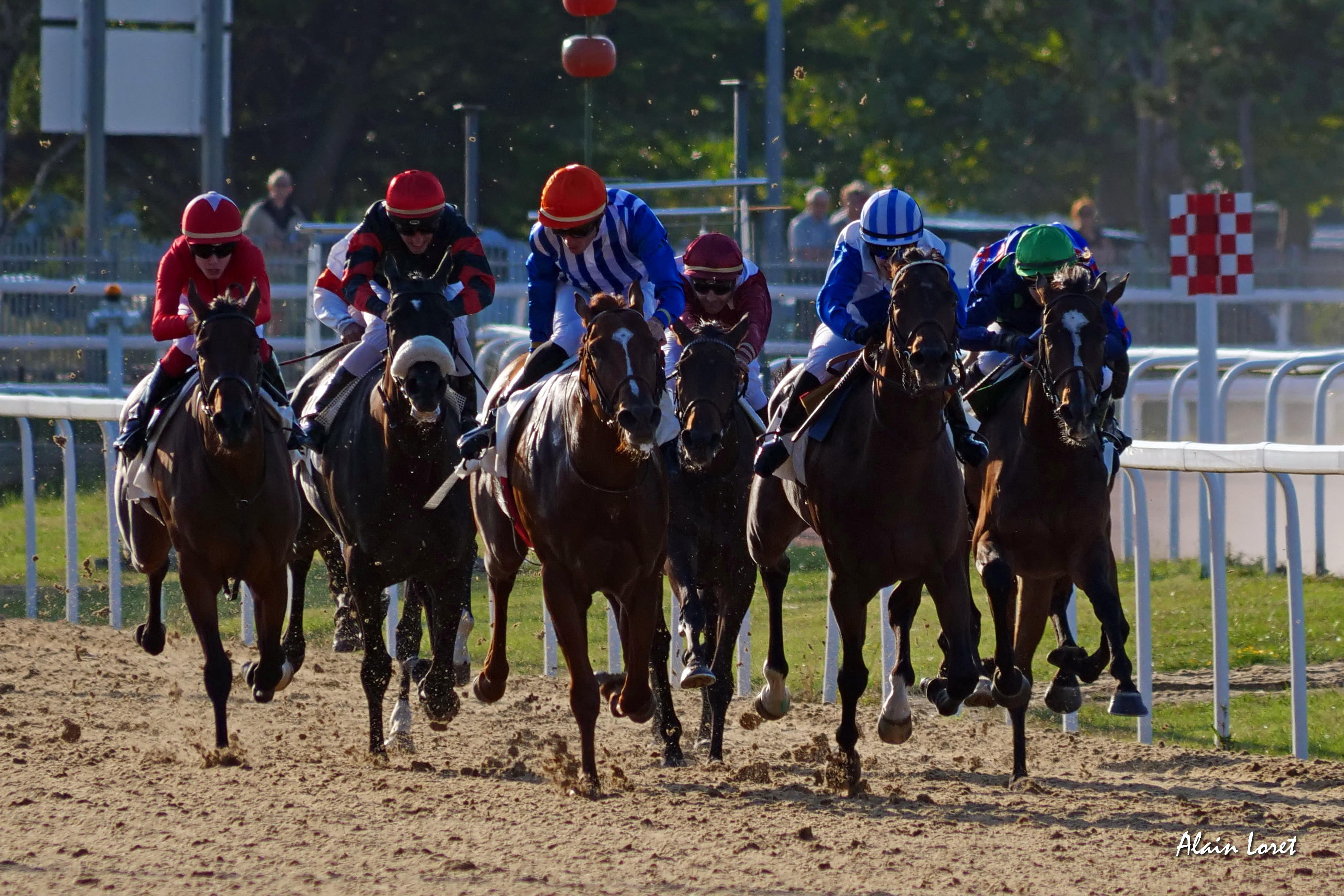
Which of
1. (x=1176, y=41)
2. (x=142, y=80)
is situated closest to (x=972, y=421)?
(x=142, y=80)

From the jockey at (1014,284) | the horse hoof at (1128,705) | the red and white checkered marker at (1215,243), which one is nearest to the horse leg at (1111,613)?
the horse hoof at (1128,705)

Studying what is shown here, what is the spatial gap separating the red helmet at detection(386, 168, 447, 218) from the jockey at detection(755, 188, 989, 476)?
159 cm

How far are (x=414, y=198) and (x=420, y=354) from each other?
89cm

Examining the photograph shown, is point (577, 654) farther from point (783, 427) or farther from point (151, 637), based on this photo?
point (151, 637)

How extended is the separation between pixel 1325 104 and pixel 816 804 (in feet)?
88.2

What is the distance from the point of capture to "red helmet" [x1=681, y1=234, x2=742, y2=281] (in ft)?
24.6

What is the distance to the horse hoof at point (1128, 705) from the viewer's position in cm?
659

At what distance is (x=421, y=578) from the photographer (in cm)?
754

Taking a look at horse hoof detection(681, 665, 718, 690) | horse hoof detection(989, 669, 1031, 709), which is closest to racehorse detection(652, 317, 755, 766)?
horse hoof detection(681, 665, 718, 690)

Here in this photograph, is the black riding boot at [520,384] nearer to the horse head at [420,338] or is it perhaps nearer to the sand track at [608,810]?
the horse head at [420,338]

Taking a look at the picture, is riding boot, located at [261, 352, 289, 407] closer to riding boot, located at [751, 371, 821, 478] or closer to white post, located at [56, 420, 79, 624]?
riding boot, located at [751, 371, 821, 478]

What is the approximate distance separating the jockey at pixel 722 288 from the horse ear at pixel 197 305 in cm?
173

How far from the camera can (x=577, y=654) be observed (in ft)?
21.1

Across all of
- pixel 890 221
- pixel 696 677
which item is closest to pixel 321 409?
pixel 696 677
